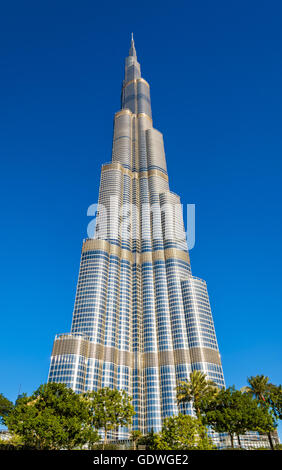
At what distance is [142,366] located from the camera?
17875 cm

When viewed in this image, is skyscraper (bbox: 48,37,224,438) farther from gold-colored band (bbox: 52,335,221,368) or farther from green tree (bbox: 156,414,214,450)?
green tree (bbox: 156,414,214,450)

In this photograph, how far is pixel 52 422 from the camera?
58375mm

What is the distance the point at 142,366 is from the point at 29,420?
127 metres

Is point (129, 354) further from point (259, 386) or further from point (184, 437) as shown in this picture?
point (184, 437)

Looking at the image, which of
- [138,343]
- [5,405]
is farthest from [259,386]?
[138,343]

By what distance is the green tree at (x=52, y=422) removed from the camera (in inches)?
2286

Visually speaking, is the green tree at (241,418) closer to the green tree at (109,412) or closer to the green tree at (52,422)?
the green tree at (109,412)

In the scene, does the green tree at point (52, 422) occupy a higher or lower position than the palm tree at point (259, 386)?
lower

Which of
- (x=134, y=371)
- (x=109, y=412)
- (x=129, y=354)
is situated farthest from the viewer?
(x=129, y=354)

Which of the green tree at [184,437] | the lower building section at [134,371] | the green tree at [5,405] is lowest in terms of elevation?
the green tree at [184,437]

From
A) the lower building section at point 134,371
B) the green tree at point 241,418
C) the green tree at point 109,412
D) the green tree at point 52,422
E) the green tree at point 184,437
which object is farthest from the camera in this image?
the lower building section at point 134,371

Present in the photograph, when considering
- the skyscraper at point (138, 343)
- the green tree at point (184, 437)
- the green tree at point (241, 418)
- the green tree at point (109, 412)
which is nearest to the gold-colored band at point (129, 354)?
the skyscraper at point (138, 343)

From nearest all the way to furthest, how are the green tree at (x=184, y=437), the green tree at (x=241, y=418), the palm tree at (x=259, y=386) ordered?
the green tree at (x=184, y=437), the green tree at (x=241, y=418), the palm tree at (x=259, y=386)
